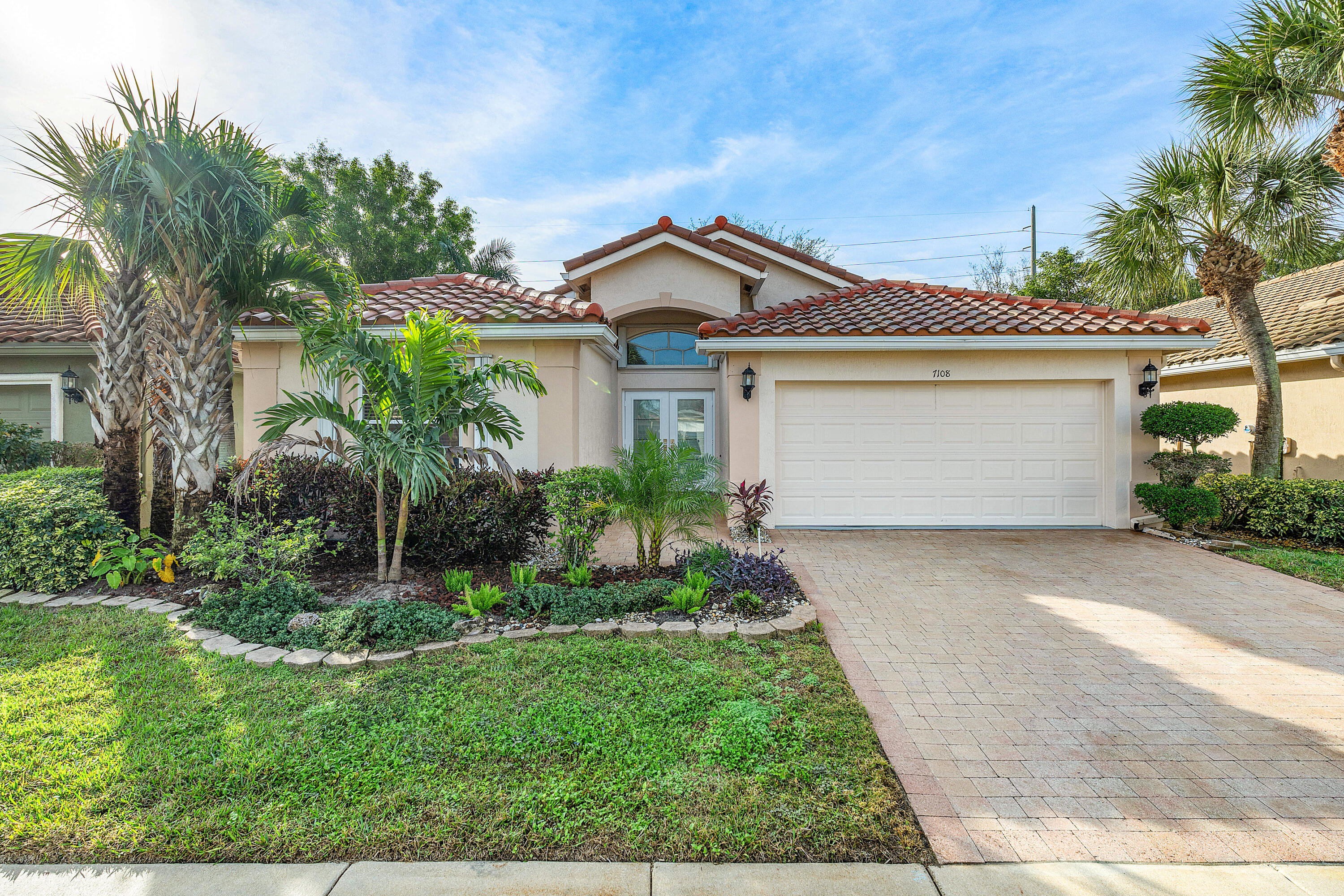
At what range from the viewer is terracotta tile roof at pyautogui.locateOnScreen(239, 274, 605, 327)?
9172 mm

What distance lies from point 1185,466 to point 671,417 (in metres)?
9.18

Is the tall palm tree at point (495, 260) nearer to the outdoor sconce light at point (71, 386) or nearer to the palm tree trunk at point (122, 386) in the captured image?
the outdoor sconce light at point (71, 386)

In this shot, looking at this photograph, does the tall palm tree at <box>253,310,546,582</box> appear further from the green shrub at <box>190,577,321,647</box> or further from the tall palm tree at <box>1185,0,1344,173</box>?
the tall palm tree at <box>1185,0,1344,173</box>

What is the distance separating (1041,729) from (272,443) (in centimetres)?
704

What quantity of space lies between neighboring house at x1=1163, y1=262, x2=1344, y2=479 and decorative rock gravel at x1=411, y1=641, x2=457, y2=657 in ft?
44.2

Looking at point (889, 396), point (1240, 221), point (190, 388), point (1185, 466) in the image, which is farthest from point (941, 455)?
point (190, 388)

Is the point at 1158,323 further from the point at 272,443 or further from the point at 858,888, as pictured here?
the point at 272,443

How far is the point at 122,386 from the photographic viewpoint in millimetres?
7113

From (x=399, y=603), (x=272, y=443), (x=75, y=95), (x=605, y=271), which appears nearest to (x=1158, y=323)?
(x=605, y=271)

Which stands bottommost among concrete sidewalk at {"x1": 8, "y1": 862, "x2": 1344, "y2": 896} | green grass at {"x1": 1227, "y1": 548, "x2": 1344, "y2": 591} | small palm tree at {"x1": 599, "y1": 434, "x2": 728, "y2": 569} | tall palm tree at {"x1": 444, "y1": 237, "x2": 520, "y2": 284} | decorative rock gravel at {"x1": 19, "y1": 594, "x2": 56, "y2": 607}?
concrete sidewalk at {"x1": 8, "y1": 862, "x2": 1344, "y2": 896}

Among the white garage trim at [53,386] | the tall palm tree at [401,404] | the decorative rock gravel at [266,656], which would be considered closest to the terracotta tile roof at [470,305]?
the tall palm tree at [401,404]

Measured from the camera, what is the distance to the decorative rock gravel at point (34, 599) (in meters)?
5.92

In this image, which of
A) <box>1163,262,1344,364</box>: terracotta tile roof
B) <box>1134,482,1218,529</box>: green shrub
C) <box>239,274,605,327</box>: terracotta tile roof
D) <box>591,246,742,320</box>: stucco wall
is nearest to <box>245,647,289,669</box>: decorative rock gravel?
<box>239,274,605,327</box>: terracotta tile roof

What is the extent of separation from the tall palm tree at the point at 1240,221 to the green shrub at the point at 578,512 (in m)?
10.8
